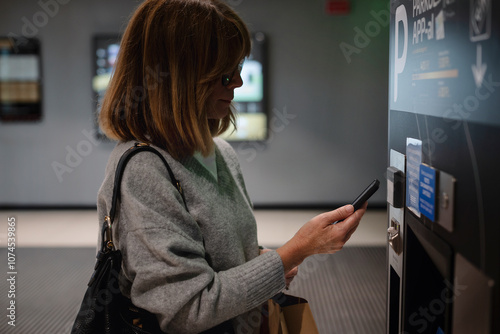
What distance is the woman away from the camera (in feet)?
3.38

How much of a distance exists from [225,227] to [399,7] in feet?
2.36

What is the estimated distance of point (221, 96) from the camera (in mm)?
1195

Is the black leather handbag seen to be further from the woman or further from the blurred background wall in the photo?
the blurred background wall

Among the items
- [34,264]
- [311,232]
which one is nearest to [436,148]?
[311,232]

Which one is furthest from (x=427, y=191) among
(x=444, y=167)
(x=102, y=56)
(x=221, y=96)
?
(x=102, y=56)

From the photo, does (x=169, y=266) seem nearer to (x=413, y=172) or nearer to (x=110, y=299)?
(x=110, y=299)

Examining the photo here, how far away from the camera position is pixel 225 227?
3.75 feet

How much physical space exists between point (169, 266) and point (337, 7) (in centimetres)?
511


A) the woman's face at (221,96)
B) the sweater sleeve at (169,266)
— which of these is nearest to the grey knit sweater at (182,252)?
the sweater sleeve at (169,266)

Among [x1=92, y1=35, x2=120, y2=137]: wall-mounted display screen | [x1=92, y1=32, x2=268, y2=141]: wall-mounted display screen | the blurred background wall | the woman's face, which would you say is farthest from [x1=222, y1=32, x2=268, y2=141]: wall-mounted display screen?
the woman's face

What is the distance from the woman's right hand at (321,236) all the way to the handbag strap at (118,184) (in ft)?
0.93

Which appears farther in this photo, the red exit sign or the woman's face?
the red exit sign

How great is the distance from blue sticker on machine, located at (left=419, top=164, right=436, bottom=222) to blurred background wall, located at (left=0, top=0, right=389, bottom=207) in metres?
4.74

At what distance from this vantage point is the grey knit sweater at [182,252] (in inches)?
40.3
